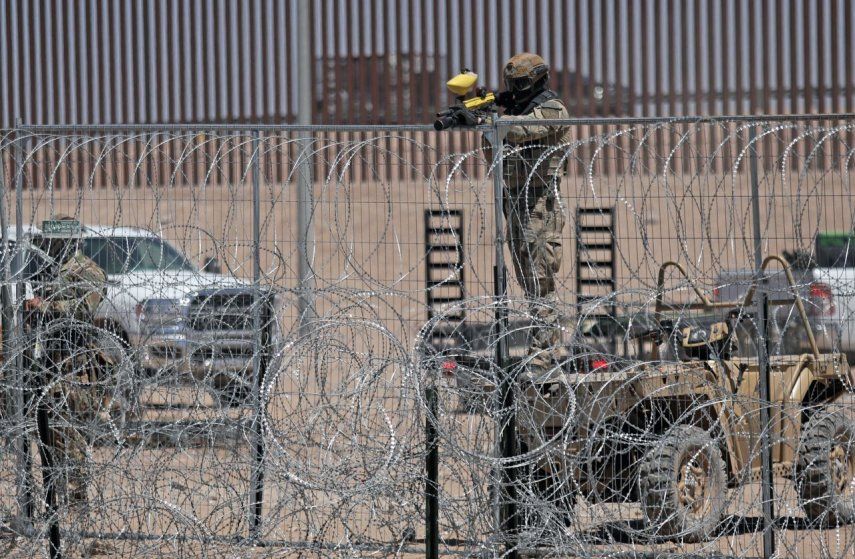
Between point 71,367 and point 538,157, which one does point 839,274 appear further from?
point 71,367

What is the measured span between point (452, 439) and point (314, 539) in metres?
0.94

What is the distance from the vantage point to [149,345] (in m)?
6.85

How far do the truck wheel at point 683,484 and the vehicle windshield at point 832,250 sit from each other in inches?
48.8

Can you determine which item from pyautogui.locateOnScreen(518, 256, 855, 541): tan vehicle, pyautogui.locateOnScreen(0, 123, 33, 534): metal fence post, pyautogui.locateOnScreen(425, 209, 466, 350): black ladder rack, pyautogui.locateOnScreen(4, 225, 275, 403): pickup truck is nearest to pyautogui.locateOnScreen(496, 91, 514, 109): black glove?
pyautogui.locateOnScreen(425, 209, 466, 350): black ladder rack

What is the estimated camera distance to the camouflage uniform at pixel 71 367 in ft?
22.4

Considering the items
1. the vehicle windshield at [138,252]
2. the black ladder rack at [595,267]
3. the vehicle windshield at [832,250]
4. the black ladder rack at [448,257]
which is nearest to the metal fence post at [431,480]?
the black ladder rack at [448,257]

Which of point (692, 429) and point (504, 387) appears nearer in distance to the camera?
point (504, 387)

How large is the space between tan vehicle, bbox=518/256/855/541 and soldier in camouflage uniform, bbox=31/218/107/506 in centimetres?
226

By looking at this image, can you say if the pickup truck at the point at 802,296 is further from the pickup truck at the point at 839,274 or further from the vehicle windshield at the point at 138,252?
the vehicle windshield at the point at 138,252

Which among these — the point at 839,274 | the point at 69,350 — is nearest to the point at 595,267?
the point at 839,274

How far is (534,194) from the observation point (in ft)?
24.3

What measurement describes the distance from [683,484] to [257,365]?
2302mm

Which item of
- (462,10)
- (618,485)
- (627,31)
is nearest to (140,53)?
(462,10)

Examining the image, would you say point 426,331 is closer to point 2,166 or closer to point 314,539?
point 314,539
